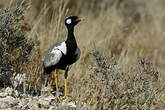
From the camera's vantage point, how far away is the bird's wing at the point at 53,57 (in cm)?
658

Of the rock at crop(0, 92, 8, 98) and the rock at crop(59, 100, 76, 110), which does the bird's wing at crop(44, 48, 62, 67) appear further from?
the rock at crop(0, 92, 8, 98)

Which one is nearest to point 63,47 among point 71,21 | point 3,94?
point 71,21

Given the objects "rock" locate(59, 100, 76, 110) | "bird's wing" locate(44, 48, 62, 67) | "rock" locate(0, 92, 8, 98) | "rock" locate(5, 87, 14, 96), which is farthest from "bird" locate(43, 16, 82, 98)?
"rock" locate(0, 92, 8, 98)

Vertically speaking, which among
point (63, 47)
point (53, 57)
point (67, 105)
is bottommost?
point (67, 105)

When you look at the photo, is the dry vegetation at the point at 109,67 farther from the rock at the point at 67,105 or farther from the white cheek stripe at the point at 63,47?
the white cheek stripe at the point at 63,47

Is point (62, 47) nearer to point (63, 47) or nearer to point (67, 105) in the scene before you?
point (63, 47)

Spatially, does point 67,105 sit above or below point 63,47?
below

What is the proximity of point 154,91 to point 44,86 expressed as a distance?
5.48 ft

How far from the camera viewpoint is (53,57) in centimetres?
664

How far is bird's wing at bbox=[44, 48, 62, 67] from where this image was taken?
6581 mm

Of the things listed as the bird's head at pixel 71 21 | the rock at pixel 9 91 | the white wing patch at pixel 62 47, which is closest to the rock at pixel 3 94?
the rock at pixel 9 91

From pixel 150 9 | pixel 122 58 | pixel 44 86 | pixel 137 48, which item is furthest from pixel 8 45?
pixel 150 9

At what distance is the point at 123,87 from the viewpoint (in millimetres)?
5816

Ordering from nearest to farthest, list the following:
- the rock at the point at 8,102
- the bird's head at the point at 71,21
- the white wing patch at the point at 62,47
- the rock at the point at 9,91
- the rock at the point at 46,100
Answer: the rock at the point at 8,102
the rock at the point at 46,100
the rock at the point at 9,91
the white wing patch at the point at 62,47
the bird's head at the point at 71,21
